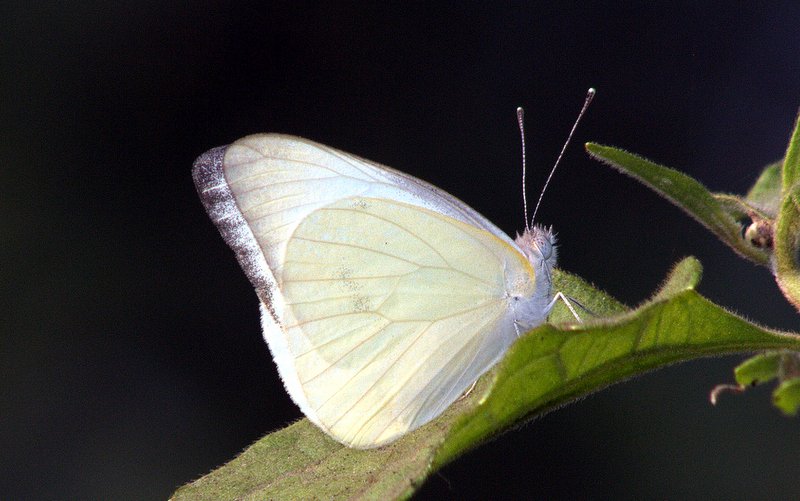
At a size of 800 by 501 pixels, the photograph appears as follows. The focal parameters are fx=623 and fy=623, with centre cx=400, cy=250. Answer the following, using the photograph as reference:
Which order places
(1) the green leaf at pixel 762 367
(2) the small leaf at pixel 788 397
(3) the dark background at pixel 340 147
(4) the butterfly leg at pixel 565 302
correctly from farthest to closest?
(3) the dark background at pixel 340 147
(4) the butterfly leg at pixel 565 302
(1) the green leaf at pixel 762 367
(2) the small leaf at pixel 788 397

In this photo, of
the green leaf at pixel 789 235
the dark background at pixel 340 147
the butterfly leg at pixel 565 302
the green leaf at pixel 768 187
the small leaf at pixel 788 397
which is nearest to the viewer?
the small leaf at pixel 788 397

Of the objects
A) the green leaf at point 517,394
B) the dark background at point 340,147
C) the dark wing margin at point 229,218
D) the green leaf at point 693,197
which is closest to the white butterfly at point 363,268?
the dark wing margin at point 229,218

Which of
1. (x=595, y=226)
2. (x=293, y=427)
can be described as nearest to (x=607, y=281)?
(x=595, y=226)

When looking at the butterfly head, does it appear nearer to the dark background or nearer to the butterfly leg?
the butterfly leg

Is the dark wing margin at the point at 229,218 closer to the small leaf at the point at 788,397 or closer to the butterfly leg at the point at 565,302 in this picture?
the butterfly leg at the point at 565,302

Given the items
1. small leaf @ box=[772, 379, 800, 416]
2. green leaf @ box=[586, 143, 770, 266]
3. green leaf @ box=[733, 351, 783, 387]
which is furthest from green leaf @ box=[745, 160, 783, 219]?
small leaf @ box=[772, 379, 800, 416]

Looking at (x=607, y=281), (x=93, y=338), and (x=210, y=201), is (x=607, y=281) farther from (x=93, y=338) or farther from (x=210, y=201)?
(x=93, y=338)
